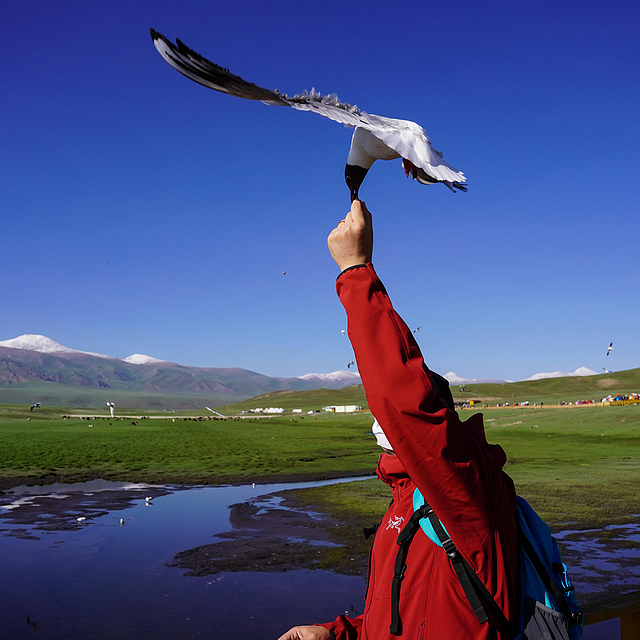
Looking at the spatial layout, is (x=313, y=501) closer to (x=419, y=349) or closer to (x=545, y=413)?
(x=419, y=349)

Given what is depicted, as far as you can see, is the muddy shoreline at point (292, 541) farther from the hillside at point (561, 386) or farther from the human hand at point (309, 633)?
the hillside at point (561, 386)

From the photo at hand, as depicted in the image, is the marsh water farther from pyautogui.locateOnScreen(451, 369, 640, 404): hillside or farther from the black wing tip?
pyautogui.locateOnScreen(451, 369, 640, 404): hillside

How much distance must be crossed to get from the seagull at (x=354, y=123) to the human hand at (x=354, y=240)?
0.50 ft

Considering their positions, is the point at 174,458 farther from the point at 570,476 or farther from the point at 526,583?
the point at 526,583

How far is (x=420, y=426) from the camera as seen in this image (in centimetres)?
163

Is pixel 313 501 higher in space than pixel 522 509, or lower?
lower

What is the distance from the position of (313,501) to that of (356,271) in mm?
22105

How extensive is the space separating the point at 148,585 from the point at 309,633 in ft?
37.4

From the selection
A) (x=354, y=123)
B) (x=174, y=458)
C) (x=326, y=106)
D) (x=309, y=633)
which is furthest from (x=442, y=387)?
(x=174, y=458)

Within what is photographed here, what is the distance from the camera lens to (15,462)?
1346 inches

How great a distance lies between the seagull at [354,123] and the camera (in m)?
1.92

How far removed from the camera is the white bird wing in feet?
6.29

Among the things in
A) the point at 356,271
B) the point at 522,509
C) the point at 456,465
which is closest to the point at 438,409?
the point at 456,465

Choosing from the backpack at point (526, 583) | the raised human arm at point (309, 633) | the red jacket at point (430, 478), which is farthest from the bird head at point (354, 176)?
the raised human arm at point (309, 633)
